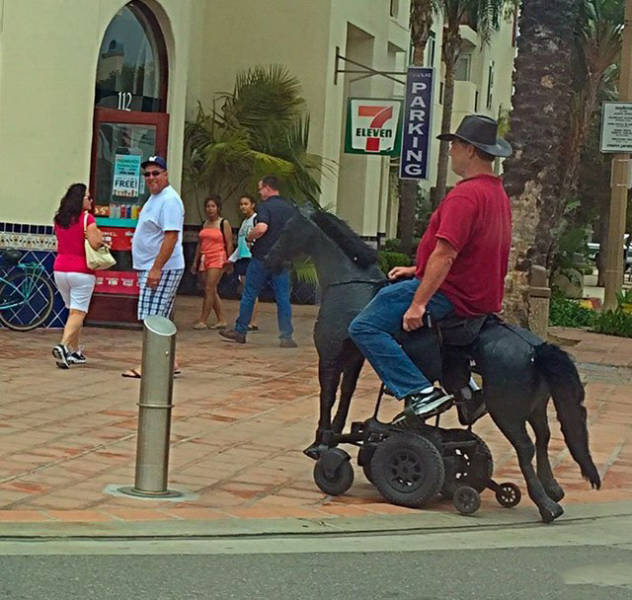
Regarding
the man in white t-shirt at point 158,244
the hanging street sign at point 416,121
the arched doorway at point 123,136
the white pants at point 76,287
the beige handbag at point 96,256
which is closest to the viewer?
the man in white t-shirt at point 158,244

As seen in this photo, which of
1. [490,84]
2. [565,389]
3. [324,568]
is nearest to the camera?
[324,568]

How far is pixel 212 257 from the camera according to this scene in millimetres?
18328

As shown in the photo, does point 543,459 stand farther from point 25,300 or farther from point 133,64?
point 133,64

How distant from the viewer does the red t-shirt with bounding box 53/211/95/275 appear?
13367mm

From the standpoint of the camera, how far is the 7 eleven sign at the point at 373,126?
23422mm

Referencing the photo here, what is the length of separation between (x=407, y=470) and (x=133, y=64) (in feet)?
37.5

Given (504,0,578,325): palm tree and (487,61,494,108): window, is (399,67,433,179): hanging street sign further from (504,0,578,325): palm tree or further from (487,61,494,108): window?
(487,61,494,108): window

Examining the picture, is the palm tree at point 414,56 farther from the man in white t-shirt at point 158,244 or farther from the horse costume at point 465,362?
the horse costume at point 465,362

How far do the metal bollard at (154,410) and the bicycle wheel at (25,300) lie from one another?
8.44 meters

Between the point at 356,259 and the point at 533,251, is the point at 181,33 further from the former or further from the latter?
the point at 356,259

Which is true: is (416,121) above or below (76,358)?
above

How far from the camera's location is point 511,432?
26.9 ft

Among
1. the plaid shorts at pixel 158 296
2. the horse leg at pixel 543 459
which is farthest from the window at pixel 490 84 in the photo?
the horse leg at pixel 543 459

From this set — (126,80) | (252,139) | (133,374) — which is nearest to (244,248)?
(126,80)
